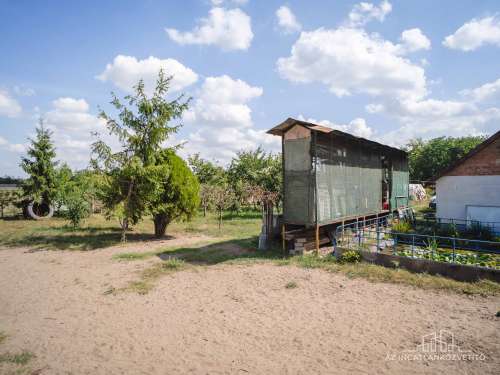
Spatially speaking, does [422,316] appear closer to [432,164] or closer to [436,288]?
[436,288]

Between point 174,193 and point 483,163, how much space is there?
14.7 meters

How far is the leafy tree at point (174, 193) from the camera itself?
1516 cm

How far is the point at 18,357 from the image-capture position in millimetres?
5273

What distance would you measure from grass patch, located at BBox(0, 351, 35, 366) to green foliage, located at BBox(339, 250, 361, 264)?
28.7 feet

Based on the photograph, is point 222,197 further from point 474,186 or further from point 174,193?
point 474,186

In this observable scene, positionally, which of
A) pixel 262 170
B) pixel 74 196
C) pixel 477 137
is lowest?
pixel 74 196

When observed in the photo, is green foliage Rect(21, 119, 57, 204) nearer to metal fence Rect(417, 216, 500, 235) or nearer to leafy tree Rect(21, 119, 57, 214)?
leafy tree Rect(21, 119, 57, 214)

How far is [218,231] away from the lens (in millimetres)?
18594

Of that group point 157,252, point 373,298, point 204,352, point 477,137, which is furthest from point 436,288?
point 477,137

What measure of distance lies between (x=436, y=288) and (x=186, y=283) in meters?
6.77

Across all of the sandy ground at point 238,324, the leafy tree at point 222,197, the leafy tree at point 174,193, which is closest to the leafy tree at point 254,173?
the leafy tree at point 222,197

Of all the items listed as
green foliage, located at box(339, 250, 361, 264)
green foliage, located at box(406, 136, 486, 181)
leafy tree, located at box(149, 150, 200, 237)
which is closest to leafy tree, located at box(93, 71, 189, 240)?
leafy tree, located at box(149, 150, 200, 237)

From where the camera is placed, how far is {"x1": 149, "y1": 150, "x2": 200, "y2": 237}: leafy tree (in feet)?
49.7

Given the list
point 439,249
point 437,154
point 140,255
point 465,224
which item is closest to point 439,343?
point 439,249
